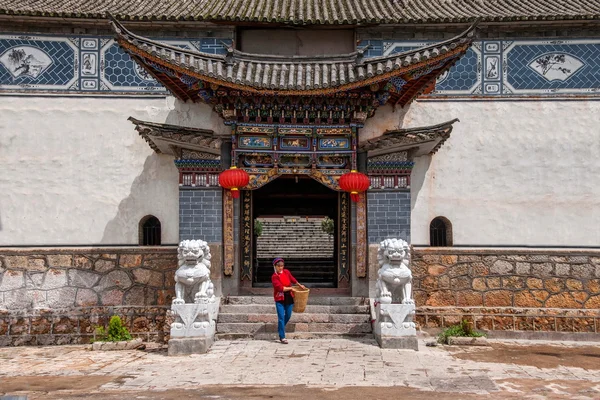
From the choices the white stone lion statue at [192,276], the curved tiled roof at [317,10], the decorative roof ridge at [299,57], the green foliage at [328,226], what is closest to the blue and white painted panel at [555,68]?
the curved tiled roof at [317,10]

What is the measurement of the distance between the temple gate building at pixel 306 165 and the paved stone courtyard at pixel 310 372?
1457 mm

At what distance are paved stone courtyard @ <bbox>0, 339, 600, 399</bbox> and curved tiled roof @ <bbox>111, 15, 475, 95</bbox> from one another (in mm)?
4054

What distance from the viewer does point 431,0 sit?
14.4 meters

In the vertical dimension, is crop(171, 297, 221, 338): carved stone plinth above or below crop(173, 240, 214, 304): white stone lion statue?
below

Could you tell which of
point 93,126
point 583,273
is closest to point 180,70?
point 93,126

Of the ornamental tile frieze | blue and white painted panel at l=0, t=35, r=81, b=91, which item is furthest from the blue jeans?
blue and white painted panel at l=0, t=35, r=81, b=91

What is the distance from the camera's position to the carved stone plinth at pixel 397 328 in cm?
977

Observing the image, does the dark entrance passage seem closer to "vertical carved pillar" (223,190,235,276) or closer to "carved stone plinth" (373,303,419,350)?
"vertical carved pillar" (223,190,235,276)

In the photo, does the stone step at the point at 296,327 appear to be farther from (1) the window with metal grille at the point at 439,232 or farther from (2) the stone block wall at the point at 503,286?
(1) the window with metal grille at the point at 439,232

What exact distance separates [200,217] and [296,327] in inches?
101

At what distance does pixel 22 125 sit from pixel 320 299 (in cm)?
631

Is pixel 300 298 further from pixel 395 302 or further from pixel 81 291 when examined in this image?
pixel 81 291

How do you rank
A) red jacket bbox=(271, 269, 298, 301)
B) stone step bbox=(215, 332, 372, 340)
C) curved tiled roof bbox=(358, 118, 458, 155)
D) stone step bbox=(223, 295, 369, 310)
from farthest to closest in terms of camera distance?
stone step bbox=(223, 295, 369, 310), curved tiled roof bbox=(358, 118, 458, 155), stone step bbox=(215, 332, 372, 340), red jacket bbox=(271, 269, 298, 301)

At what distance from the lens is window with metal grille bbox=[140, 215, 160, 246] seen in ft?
40.8
